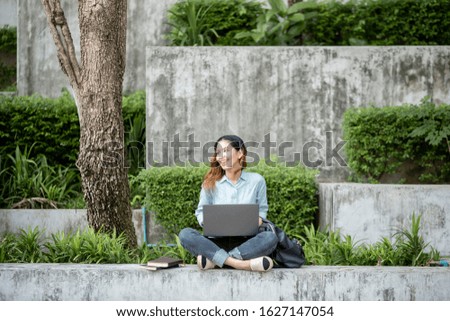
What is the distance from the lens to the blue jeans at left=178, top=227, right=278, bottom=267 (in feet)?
20.4

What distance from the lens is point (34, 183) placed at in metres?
10.3

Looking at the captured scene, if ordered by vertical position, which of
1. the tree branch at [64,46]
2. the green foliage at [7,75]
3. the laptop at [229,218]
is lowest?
the laptop at [229,218]

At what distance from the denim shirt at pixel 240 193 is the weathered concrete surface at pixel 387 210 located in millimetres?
2314

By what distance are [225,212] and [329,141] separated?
436cm

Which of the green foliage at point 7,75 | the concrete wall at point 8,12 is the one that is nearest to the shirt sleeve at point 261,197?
the green foliage at point 7,75

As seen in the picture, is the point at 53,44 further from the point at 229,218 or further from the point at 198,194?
the point at 229,218

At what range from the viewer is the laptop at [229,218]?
20.1ft

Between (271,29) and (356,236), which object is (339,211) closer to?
(356,236)

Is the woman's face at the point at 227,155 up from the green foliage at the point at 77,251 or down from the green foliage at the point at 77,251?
up

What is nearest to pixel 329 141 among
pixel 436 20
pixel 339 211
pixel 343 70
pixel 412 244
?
pixel 343 70

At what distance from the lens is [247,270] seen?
6.25 m

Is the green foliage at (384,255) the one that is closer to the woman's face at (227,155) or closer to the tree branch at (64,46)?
the woman's face at (227,155)

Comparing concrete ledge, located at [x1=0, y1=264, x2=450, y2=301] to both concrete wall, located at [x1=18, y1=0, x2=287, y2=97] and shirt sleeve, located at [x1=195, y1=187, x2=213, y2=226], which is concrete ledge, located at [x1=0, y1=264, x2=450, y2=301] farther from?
concrete wall, located at [x1=18, y1=0, x2=287, y2=97]

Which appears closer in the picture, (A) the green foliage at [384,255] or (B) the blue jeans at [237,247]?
(B) the blue jeans at [237,247]
